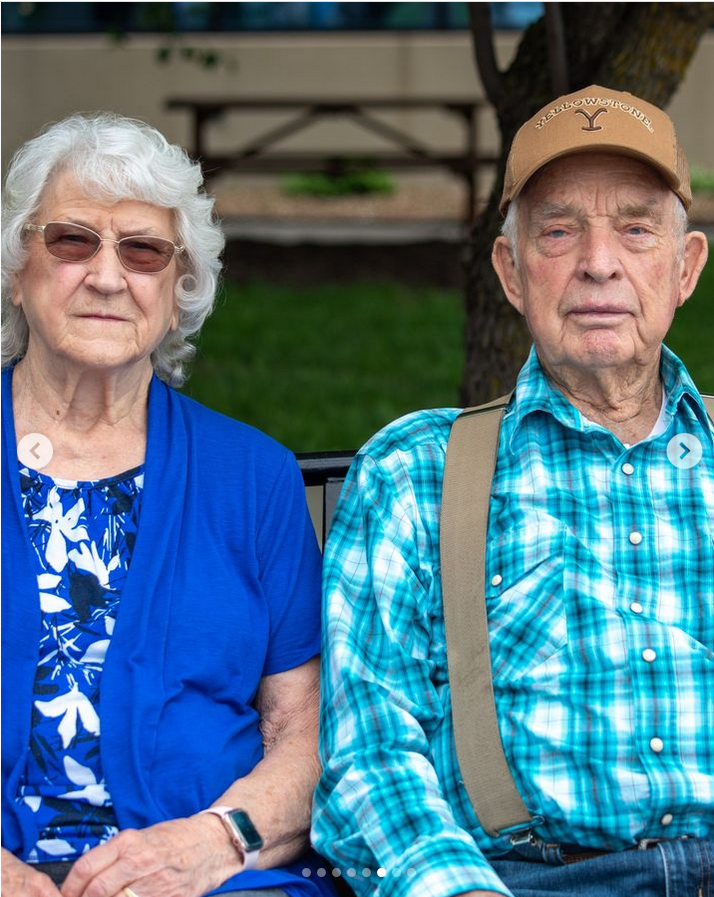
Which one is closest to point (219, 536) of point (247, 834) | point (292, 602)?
point (292, 602)

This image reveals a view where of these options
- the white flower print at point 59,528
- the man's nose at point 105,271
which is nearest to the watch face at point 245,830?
the white flower print at point 59,528

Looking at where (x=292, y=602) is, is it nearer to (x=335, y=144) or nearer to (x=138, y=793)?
(x=138, y=793)

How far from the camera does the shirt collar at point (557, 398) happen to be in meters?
2.65

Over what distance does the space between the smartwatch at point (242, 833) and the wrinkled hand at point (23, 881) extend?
31 centimetres

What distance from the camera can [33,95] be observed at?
20.1m

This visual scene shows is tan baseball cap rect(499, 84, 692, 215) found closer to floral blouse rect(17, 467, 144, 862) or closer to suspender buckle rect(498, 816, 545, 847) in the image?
floral blouse rect(17, 467, 144, 862)

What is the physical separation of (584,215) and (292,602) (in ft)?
3.18

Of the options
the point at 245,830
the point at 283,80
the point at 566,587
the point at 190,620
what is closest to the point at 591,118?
the point at 566,587

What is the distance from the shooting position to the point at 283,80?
19938mm

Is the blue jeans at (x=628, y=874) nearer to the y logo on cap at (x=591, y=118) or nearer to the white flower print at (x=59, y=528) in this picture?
the white flower print at (x=59, y=528)

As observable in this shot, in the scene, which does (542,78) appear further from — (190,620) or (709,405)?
(190,620)

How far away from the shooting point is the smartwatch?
2.43 metres

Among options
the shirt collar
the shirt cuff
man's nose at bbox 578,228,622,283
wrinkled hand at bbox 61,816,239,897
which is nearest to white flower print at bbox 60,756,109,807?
wrinkled hand at bbox 61,816,239,897

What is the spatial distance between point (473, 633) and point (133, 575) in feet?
2.17
